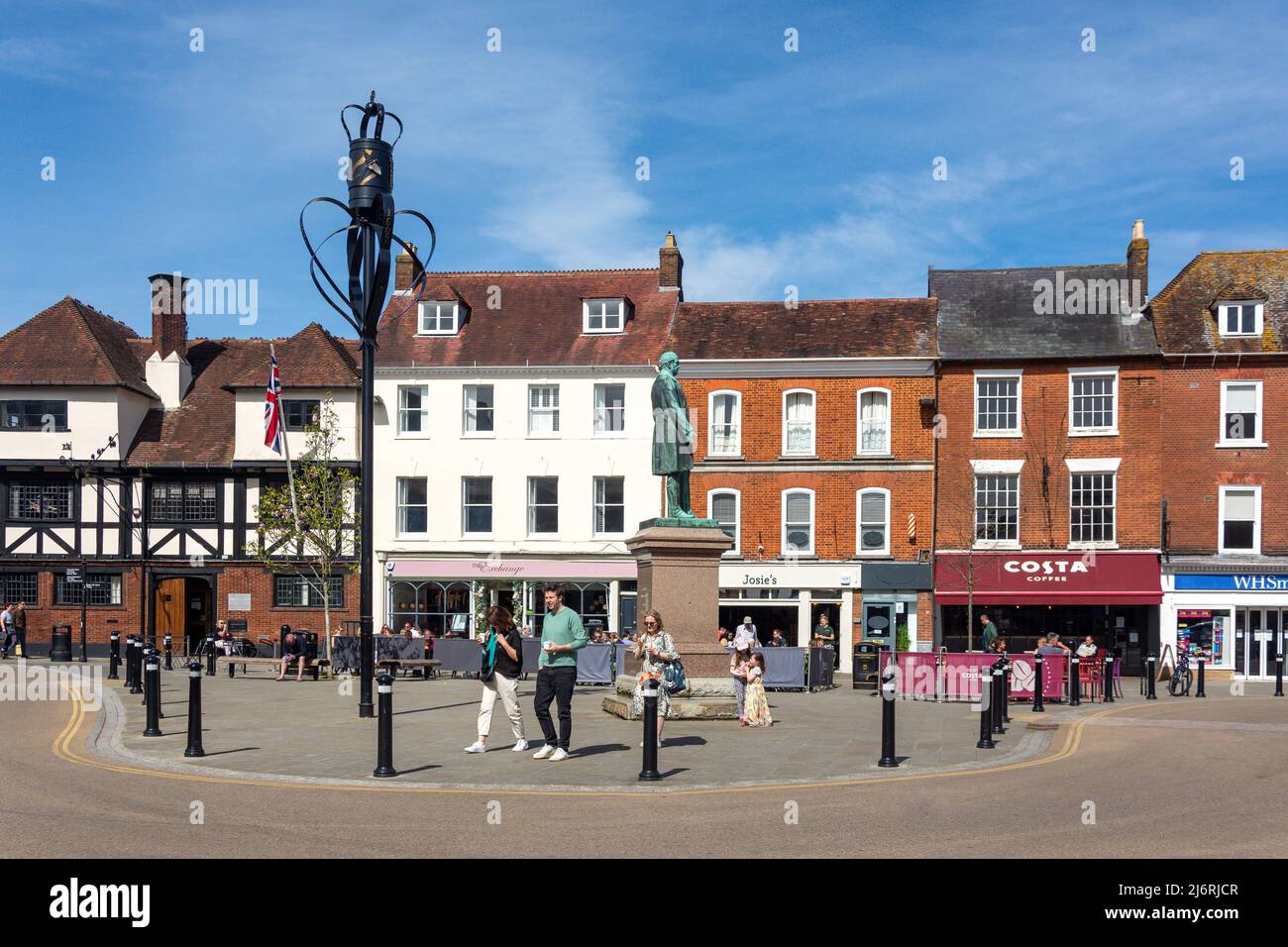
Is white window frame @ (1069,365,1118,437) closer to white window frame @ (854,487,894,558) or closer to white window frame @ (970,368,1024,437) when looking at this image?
white window frame @ (970,368,1024,437)

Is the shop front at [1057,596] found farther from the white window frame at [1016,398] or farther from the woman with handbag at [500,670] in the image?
the woman with handbag at [500,670]

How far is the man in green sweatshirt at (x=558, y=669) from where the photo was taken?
13406 mm

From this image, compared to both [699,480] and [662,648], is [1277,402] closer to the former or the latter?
[699,480]

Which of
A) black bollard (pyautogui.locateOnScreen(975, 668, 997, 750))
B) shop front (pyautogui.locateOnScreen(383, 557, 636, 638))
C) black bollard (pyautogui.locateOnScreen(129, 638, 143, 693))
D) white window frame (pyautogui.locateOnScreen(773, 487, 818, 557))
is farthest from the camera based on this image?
shop front (pyautogui.locateOnScreen(383, 557, 636, 638))

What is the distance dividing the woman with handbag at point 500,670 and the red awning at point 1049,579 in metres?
22.9

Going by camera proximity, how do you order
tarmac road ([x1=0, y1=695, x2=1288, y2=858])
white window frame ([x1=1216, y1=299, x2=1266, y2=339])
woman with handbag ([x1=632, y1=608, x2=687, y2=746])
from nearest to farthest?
tarmac road ([x1=0, y1=695, x2=1288, y2=858]) → woman with handbag ([x1=632, y1=608, x2=687, y2=746]) → white window frame ([x1=1216, y1=299, x2=1266, y2=339])

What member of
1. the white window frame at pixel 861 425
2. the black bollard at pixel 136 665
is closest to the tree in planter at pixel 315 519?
the black bollard at pixel 136 665

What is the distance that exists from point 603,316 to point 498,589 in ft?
31.1

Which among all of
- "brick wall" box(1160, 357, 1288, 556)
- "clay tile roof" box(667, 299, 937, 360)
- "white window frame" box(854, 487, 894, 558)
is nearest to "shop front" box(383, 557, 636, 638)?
"white window frame" box(854, 487, 894, 558)

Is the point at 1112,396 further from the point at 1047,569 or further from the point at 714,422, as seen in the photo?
the point at 714,422

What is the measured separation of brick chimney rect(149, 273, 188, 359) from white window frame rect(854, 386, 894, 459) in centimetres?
2351

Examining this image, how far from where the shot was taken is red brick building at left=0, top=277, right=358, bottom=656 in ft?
130

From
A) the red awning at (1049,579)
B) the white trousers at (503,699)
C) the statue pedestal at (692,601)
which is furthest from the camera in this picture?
the red awning at (1049,579)
